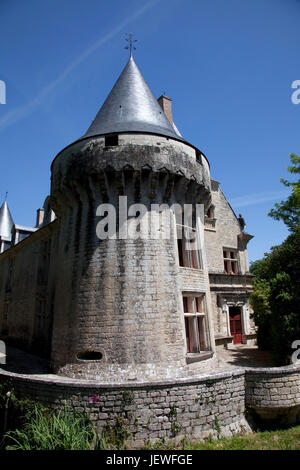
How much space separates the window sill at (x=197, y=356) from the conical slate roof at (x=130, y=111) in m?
6.60

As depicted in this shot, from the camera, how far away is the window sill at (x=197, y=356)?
7605 mm

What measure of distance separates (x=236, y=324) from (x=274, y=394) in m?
6.91

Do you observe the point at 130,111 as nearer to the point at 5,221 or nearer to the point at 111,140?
the point at 111,140

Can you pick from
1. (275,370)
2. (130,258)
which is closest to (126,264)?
(130,258)

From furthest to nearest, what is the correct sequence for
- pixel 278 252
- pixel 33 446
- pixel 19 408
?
pixel 278 252 → pixel 19 408 → pixel 33 446

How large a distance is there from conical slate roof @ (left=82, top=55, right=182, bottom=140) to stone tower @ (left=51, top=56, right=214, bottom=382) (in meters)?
0.06

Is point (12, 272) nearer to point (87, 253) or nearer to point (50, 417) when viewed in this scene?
point (87, 253)

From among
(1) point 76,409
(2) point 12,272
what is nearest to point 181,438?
(1) point 76,409

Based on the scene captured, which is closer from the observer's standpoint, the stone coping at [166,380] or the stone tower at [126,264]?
the stone coping at [166,380]

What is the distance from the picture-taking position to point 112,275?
7574 mm

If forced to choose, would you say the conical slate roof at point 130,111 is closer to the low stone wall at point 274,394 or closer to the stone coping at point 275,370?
the stone coping at point 275,370

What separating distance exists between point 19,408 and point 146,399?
10.2 ft

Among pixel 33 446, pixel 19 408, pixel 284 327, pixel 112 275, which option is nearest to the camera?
pixel 33 446

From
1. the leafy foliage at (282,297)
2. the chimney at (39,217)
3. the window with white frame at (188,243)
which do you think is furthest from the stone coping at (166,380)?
the chimney at (39,217)
